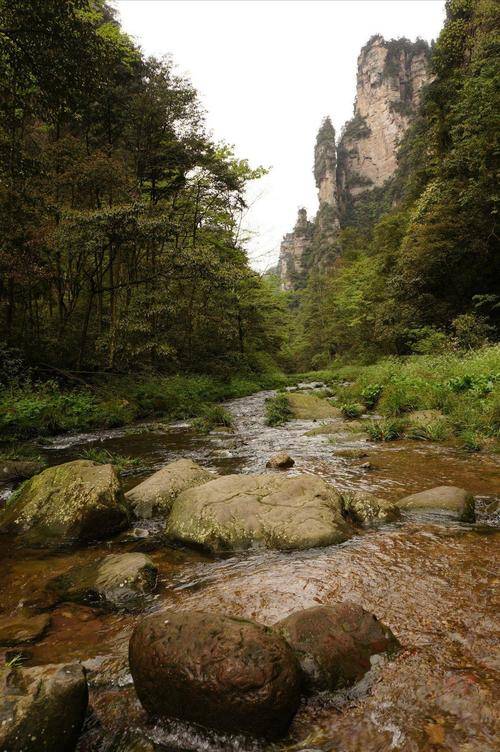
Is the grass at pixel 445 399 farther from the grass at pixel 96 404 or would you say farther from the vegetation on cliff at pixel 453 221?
the grass at pixel 96 404

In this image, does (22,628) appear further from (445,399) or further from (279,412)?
(279,412)

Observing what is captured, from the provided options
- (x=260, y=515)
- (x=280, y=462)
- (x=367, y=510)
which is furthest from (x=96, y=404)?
(x=367, y=510)

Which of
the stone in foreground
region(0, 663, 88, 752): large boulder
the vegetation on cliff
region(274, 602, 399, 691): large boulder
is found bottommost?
the stone in foreground

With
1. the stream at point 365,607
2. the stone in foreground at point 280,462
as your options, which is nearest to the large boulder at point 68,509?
the stream at point 365,607

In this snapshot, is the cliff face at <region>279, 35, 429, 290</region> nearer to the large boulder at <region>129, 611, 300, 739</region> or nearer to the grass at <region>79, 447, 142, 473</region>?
the grass at <region>79, 447, 142, 473</region>

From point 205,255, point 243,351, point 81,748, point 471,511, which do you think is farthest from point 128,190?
point 81,748

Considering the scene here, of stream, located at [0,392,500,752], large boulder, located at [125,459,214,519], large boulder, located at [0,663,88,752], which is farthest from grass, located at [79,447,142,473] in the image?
large boulder, located at [0,663,88,752]

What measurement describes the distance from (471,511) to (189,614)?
3228 millimetres

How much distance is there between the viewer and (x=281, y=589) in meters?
3.10

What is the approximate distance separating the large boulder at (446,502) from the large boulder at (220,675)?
9.26 ft

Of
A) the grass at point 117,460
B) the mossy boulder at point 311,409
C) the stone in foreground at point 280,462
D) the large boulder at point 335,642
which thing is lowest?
the mossy boulder at point 311,409

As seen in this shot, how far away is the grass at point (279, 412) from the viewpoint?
11.0 m

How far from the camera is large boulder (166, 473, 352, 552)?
12.6ft

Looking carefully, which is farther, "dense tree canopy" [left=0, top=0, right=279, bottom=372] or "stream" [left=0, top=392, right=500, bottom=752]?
A: "dense tree canopy" [left=0, top=0, right=279, bottom=372]
